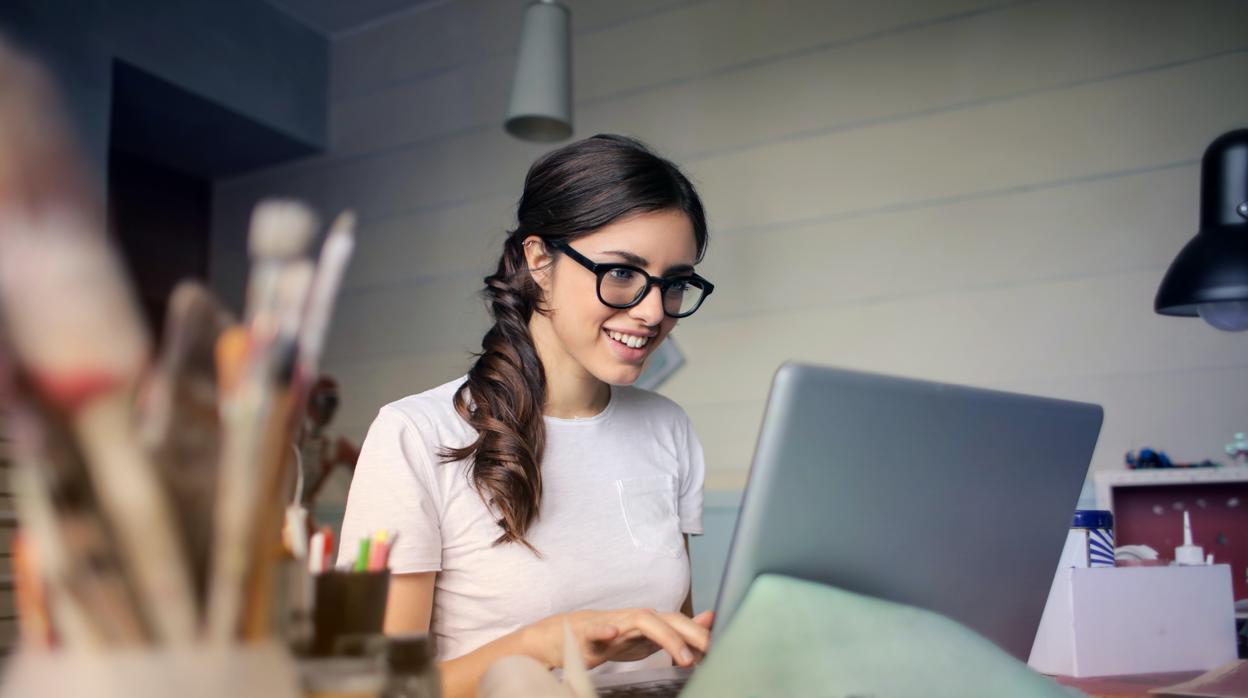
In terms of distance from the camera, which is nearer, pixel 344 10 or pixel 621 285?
pixel 621 285

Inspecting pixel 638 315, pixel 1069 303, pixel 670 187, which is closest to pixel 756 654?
pixel 638 315

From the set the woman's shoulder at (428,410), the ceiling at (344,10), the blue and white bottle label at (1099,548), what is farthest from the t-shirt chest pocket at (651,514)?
the ceiling at (344,10)

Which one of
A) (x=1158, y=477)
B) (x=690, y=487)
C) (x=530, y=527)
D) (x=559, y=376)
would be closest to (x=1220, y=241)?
(x=1158, y=477)

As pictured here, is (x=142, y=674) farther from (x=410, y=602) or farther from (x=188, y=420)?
(x=410, y=602)

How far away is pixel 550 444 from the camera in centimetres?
138

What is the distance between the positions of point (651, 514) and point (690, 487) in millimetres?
163

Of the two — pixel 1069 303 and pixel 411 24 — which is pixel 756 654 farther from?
pixel 411 24

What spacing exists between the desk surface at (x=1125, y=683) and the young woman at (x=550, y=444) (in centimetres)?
54

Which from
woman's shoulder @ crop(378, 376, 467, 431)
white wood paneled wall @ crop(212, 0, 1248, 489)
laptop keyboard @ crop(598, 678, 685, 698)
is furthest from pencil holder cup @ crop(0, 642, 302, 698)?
white wood paneled wall @ crop(212, 0, 1248, 489)

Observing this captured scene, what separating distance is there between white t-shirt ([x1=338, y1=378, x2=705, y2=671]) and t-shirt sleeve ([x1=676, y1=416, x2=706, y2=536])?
0.23 feet

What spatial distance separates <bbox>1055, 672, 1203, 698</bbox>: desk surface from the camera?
95 cm

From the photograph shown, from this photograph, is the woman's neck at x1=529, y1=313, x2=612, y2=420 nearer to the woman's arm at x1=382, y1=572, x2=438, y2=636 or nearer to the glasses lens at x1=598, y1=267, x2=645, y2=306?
the glasses lens at x1=598, y1=267, x2=645, y2=306

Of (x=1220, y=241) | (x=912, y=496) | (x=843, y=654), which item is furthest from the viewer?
(x=1220, y=241)

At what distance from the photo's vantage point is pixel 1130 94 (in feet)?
7.44
